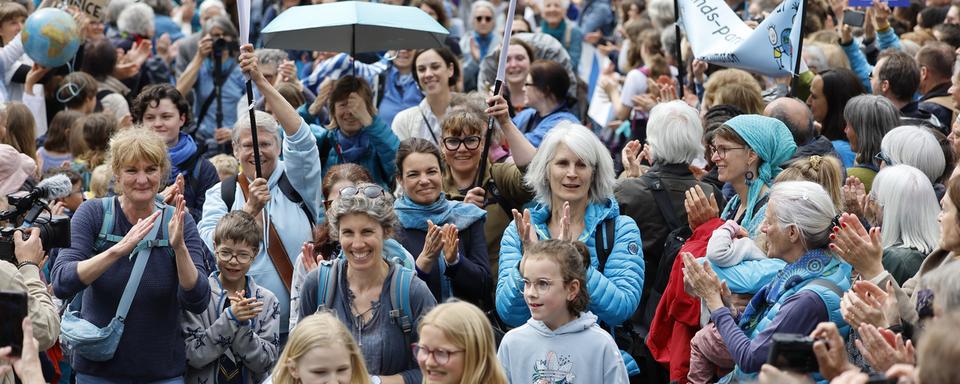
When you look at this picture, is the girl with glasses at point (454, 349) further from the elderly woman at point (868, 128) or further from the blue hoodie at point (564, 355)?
the elderly woman at point (868, 128)

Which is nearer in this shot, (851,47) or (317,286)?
(317,286)

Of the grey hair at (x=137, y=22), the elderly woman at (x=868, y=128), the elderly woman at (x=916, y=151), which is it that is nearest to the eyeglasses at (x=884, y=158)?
the elderly woman at (x=916, y=151)

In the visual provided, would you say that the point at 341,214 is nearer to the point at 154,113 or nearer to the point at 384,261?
the point at 384,261

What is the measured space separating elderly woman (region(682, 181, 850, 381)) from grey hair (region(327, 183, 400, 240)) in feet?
4.38

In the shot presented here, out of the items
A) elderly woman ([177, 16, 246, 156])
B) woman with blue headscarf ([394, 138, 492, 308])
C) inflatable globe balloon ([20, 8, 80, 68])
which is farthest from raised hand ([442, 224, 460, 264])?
elderly woman ([177, 16, 246, 156])

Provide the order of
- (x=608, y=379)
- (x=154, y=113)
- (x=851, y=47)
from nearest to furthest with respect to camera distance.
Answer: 1. (x=608, y=379)
2. (x=154, y=113)
3. (x=851, y=47)

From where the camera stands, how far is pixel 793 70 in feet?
26.5

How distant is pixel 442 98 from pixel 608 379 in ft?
13.2

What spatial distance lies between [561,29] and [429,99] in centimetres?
483

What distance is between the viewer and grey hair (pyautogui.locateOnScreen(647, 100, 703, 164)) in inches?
273

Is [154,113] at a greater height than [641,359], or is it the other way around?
[154,113]

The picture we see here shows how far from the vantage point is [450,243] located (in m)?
6.16

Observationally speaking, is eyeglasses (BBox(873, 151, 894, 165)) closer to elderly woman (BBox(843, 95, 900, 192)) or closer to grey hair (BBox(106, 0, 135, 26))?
elderly woman (BBox(843, 95, 900, 192))

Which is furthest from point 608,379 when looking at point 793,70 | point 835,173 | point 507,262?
point 793,70
